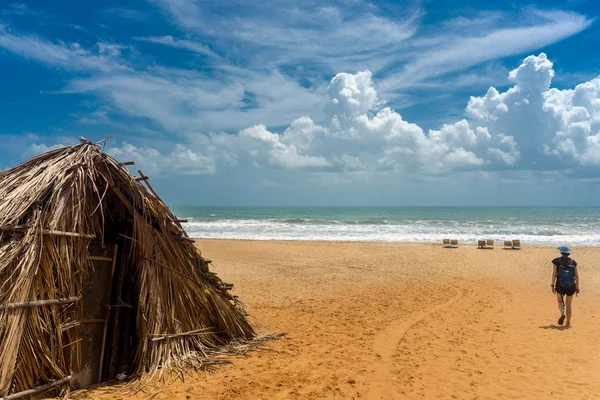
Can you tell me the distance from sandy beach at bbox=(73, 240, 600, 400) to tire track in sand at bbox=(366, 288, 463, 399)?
19mm

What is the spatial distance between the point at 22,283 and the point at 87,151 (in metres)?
1.71

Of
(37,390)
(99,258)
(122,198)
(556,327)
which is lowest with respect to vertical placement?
(556,327)

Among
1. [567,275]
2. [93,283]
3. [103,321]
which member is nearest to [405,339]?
[567,275]

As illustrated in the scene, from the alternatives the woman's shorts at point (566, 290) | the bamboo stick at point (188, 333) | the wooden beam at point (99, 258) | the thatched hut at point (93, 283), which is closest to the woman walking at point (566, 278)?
the woman's shorts at point (566, 290)

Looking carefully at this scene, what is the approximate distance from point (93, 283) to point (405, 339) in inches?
184

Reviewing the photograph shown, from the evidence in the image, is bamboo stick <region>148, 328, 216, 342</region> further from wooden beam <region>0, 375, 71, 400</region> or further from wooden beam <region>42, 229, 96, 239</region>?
wooden beam <region>42, 229, 96, 239</region>

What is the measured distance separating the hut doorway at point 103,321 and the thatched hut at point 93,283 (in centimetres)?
1

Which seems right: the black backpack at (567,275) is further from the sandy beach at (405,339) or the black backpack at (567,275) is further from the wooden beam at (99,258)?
the wooden beam at (99,258)

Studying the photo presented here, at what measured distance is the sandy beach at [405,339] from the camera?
4746 millimetres

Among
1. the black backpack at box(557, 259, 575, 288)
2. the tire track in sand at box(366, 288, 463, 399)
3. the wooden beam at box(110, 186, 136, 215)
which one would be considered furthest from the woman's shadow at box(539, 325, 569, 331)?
the wooden beam at box(110, 186, 136, 215)

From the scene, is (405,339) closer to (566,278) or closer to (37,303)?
(566,278)

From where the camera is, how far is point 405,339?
21.6 ft

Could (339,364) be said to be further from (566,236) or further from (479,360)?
(566,236)

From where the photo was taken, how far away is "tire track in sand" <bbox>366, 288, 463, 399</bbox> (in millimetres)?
4707
